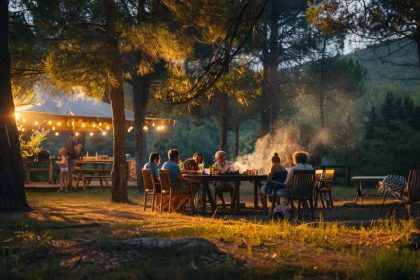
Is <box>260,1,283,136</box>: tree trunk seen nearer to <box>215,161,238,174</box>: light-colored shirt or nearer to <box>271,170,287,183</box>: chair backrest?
<box>215,161,238,174</box>: light-colored shirt

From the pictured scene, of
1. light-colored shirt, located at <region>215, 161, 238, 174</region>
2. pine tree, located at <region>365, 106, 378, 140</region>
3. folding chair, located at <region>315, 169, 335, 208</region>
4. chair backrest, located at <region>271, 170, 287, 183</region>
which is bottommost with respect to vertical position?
folding chair, located at <region>315, 169, 335, 208</region>

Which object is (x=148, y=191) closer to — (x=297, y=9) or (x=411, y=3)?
(x=411, y=3)

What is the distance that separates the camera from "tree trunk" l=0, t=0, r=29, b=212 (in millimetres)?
9781

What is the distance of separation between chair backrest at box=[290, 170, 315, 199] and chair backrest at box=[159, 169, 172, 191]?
2.20 m

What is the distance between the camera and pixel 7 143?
9906mm

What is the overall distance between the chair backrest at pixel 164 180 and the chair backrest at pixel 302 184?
220 cm

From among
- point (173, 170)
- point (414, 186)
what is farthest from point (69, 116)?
point (414, 186)

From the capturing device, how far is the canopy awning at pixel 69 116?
61.2 feet

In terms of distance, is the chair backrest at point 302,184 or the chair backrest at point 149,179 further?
the chair backrest at point 149,179

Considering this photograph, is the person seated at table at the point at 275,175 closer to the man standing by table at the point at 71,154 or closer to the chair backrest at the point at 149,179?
the chair backrest at the point at 149,179

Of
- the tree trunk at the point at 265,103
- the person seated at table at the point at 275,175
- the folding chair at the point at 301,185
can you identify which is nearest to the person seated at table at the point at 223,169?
the person seated at table at the point at 275,175

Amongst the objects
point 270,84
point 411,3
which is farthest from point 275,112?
point 411,3

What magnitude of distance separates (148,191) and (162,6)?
11.6ft

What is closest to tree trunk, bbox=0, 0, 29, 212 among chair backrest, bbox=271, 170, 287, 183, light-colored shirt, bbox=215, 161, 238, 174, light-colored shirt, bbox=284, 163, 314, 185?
light-colored shirt, bbox=215, 161, 238, 174
